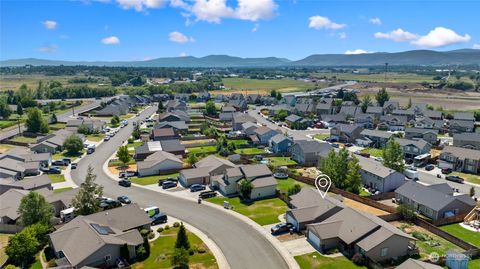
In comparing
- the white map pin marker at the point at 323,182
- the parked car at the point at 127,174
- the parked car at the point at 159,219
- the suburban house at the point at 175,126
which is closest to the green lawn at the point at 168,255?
the parked car at the point at 159,219

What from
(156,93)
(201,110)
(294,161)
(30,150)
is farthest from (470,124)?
(156,93)

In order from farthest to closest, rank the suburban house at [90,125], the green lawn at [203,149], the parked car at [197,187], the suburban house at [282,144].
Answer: the suburban house at [90,125] < the green lawn at [203,149] < the suburban house at [282,144] < the parked car at [197,187]

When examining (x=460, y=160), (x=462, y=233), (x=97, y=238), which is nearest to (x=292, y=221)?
(x=462, y=233)

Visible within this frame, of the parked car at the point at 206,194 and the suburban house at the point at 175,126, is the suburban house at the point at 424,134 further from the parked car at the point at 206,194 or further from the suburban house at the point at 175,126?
the parked car at the point at 206,194

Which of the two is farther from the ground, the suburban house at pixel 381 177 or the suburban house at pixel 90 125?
the suburban house at pixel 90 125

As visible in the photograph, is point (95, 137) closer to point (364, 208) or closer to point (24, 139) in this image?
point (24, 139)

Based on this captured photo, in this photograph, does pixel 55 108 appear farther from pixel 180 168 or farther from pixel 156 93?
pixel 180 168
